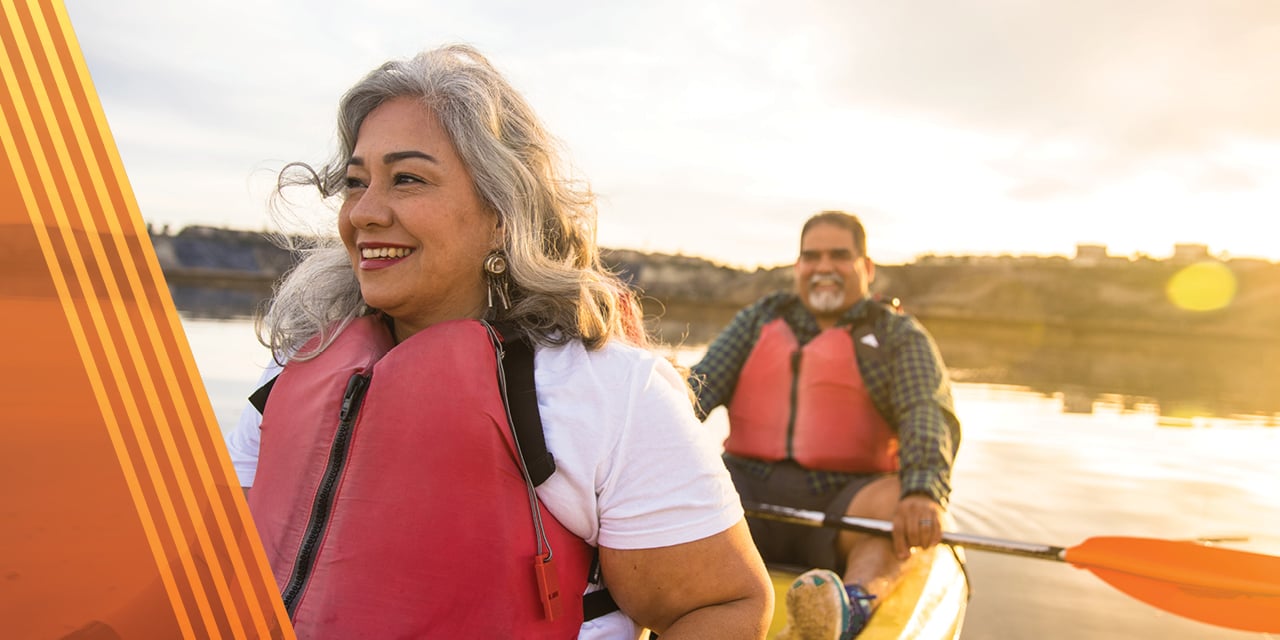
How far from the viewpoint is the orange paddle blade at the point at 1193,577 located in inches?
145

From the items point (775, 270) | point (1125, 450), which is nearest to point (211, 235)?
point (775, 270)

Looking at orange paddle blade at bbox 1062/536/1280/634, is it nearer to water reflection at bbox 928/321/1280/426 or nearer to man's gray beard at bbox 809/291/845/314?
man's gray beard at bbox 809/291/845/314

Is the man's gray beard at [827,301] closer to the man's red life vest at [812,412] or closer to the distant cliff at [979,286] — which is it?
the man's red life vest at [812,412]

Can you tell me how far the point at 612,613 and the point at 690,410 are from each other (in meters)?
0.37

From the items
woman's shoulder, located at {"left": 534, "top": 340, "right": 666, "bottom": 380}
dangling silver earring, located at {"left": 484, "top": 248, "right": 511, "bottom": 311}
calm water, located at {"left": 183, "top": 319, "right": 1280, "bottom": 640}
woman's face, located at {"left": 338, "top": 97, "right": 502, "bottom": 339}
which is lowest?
calm water, located at {"left": 183, "top": 319, "right": 1280, "bottom": 640}

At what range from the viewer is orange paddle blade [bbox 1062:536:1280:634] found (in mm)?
3674

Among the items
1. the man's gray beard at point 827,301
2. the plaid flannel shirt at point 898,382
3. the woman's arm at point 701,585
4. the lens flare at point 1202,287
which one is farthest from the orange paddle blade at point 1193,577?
the lens flare at point 1202,287

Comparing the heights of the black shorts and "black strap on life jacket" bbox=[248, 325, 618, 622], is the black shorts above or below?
below

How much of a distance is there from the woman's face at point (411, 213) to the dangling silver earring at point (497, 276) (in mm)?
17

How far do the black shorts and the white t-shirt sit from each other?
2564 mm

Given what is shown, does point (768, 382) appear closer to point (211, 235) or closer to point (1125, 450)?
point (1125, 450)

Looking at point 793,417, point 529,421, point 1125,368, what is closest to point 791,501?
point 793,417
